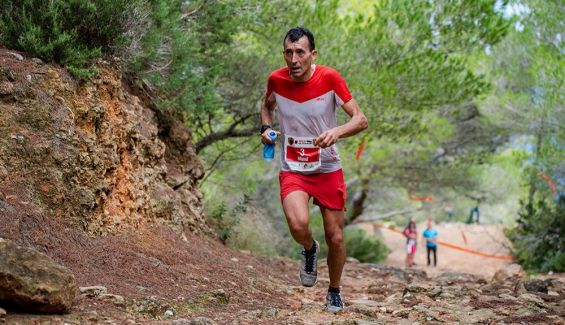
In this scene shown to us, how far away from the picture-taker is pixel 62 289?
3.95 meters

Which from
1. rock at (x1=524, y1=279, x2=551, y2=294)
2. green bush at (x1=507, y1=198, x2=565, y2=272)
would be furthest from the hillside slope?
green bush at (x1=507, y1=198, x2=565, y2=272)

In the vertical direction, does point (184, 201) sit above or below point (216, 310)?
above

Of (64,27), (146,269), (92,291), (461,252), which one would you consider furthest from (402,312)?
(461,252)

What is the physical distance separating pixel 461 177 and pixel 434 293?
54.7 feet

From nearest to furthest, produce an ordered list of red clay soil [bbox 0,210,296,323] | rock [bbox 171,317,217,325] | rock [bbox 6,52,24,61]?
rock [bbox 171,317,217,325] < red clay soil [bbox 0,210,296,323] < rock [bbox 6,52,24,61]

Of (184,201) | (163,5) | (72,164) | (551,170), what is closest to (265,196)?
(551,170)

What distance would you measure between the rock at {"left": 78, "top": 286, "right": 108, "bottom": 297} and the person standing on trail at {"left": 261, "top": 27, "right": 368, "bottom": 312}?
1541mm

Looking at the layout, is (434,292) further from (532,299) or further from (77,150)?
(77,150)

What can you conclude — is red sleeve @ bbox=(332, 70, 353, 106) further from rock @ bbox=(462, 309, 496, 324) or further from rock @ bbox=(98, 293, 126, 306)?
rock @ bbox=(98, 293, 126, 306)

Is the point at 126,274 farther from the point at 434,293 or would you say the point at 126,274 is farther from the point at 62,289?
the point at 434,293

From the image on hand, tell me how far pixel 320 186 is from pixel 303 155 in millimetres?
282

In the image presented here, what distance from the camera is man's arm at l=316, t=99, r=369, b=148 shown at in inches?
202

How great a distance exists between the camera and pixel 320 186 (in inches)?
223

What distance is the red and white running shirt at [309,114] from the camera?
557 cm
